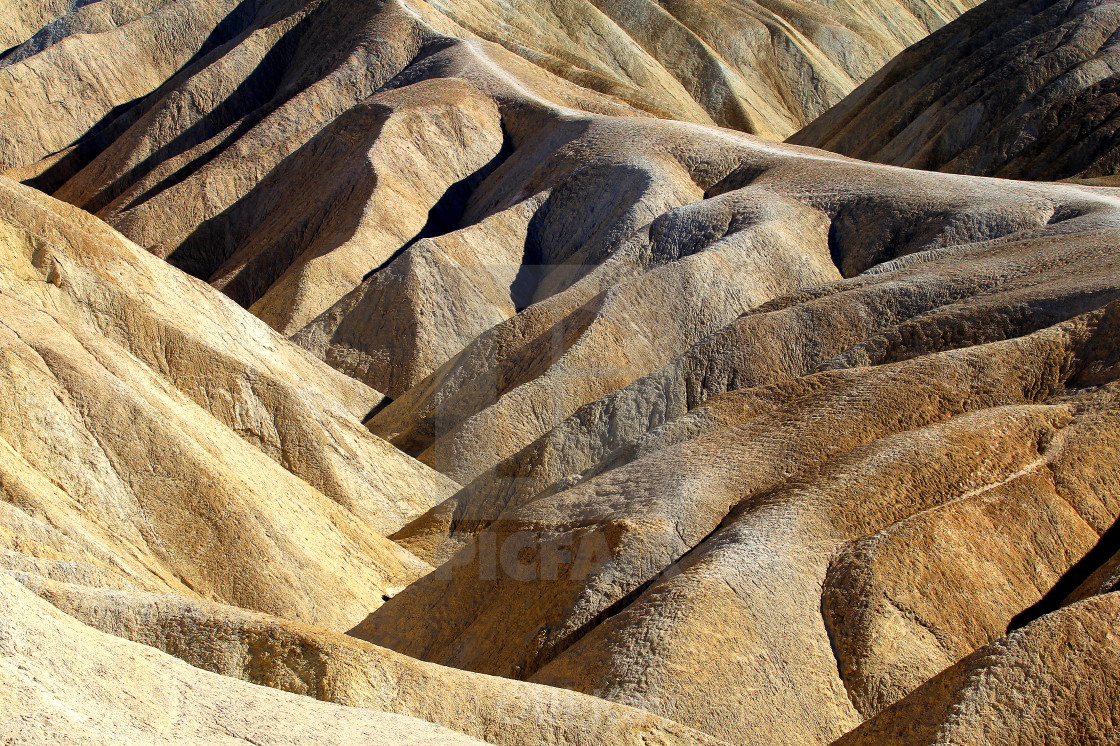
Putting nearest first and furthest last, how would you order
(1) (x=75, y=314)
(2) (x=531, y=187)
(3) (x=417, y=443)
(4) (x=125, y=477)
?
(4) (x=125, y=477)
(1) (x=75, y=314)
(3) (x=417, y=443)
(2) (x=531, y=187)

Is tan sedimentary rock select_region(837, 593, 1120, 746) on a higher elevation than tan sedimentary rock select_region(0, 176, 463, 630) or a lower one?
lower

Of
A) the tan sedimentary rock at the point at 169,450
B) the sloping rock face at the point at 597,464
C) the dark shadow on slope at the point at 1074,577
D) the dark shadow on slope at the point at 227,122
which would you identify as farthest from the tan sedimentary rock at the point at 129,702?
the dark shadow on slope at the point at 227,122

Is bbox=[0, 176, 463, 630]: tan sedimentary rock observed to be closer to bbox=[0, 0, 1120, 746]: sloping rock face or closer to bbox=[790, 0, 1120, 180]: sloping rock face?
bbox=[0, 0, 1120, 746]: sloping rock face

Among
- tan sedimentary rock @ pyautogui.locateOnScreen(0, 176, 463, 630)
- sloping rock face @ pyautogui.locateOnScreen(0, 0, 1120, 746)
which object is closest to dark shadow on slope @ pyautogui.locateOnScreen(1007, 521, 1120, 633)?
sloping rock face @ pyautogui.locateOnScreen(0, 0, 1120, 746)

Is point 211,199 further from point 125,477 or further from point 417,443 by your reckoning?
point 125,477

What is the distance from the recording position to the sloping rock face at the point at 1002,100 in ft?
133

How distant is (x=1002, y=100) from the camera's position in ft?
148

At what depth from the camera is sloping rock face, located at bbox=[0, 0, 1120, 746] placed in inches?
461

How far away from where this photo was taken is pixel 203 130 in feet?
162

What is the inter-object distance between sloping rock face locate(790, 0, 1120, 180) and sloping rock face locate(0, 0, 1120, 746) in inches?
357

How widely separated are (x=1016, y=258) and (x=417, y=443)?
1247 centimetres

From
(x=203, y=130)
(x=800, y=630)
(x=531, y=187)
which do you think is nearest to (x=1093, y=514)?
(x=800, y=630)

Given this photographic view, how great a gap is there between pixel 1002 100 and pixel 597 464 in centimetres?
3138

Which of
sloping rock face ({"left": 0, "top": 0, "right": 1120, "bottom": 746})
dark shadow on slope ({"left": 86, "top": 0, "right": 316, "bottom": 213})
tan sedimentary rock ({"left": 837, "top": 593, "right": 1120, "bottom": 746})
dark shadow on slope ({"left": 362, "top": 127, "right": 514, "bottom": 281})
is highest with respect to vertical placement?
dark shadow on slope ({"left": 86, "top": 0, "right": 316, "bottom": 213})
